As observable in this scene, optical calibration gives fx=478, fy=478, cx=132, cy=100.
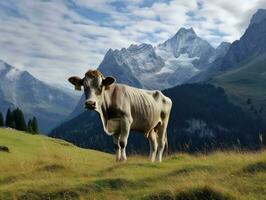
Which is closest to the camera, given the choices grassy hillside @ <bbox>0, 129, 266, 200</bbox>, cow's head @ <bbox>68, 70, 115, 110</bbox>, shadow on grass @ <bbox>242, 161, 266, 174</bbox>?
grassy hillside @ <bbox>0, 129, 266, 200</bbox>

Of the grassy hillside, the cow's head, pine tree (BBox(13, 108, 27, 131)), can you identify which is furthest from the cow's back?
pine tree (BBox(13, 108, 27, 131))

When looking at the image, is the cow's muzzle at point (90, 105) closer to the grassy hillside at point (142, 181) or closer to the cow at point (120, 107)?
the cow at point (120, 107)

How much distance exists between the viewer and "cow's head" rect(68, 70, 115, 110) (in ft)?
65.5

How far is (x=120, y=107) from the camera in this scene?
2119cm

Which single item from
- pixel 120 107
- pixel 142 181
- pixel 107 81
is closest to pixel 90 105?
pixel 107 81

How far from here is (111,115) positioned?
21.1m

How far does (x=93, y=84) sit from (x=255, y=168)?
785cm

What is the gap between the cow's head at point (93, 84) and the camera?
65.5ft

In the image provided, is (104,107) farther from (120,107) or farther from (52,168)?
(52,168)

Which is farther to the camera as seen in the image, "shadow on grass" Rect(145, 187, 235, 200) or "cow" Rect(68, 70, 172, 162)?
"cow" Rect(68, 70, 172, 162)

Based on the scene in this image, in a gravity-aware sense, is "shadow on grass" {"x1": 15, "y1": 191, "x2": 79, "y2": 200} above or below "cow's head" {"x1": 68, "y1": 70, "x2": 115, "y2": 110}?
below

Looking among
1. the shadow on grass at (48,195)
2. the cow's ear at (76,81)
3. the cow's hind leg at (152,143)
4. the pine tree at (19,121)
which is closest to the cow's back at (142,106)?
the cow's hind leg at (152,143)

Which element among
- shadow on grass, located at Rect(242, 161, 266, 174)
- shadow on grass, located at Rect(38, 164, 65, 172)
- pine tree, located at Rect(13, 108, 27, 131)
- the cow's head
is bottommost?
pine tree, located at Rect(13, 108, 27, 131)

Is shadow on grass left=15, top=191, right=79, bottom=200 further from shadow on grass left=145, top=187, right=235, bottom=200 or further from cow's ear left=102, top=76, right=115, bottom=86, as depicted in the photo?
cow's ear left=102, top=76, right=115, bottom=86
